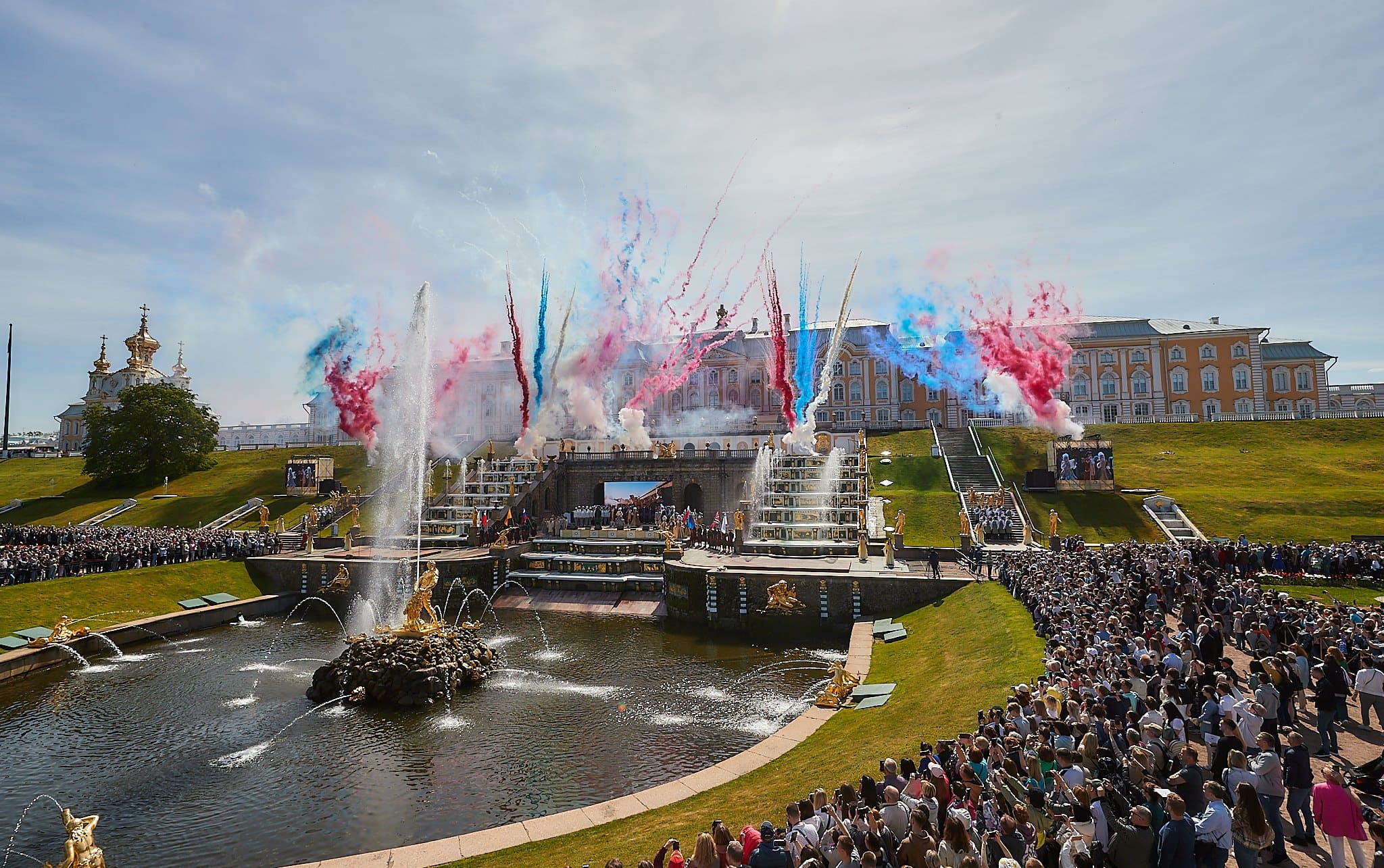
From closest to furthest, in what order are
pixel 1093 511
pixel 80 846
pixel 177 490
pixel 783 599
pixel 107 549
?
pixel 80 846
pixel 783 599
pixel 107 549
pixel 1093 511
pixel 177 490

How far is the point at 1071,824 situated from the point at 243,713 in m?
23.5

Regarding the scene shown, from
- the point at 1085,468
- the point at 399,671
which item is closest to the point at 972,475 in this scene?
the point at 1085,468

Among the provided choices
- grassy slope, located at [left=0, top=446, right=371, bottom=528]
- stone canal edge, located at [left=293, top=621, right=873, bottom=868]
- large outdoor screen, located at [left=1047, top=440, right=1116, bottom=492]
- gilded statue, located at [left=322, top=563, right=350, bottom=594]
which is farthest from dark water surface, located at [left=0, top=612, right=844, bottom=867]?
grassy slope, located at [left=0, top=446, right=371, bottom=528]

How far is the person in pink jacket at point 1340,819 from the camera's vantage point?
7.81 m

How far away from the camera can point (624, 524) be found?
50.3 metres

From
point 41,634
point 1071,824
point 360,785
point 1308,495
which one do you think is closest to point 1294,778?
point 1071,824

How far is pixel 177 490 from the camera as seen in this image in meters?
71.3

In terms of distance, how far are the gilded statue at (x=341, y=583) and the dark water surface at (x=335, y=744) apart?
404 inches

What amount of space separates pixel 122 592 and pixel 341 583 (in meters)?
9.66

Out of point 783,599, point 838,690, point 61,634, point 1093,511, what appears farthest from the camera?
point 1093,511

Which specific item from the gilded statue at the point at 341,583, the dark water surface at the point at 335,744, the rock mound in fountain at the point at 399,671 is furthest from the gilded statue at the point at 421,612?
the gilded statue at the point at 341,583

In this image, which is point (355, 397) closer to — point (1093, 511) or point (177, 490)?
point (177, 490)

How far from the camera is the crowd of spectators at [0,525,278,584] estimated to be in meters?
36.3

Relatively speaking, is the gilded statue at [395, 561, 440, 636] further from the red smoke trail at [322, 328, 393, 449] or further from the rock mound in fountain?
the red smoke trail at [322, 328, 393, 449]
